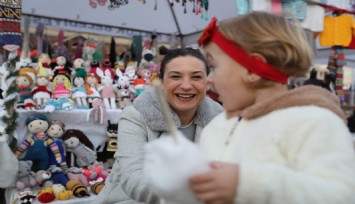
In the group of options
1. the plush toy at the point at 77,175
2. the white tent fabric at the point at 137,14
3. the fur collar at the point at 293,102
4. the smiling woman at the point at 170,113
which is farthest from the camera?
the white tent fabric at the point at 137,14

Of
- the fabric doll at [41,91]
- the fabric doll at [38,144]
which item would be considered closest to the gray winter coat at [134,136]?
the fabric doll at [38,144]

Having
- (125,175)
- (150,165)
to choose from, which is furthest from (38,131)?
(150,165)

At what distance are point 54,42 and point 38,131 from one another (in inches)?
62.6

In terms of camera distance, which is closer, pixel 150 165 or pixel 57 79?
pixel 150 165

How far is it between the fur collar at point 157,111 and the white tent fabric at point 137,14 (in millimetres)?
2166

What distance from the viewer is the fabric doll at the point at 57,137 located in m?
2.23

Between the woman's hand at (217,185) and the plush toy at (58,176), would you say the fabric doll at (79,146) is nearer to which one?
the plush toy at (58,176)

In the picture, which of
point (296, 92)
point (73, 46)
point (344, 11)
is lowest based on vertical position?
point (296, 92)

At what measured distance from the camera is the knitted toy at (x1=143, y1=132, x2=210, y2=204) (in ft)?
1.60

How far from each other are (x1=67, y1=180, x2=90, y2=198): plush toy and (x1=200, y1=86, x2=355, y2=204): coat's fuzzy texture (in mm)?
1587

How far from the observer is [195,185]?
0.51 meters

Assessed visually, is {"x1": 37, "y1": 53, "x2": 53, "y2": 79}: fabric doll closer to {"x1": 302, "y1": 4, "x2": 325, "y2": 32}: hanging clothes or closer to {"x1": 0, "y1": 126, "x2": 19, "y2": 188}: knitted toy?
{"x1": 0, "y1": 126, "x2": 19, "y2": 188}: knitted toy

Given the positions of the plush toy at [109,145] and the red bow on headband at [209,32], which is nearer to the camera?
the red bow on headband at [209,32]

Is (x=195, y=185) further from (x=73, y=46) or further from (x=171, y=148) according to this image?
(x=73, y=46)
